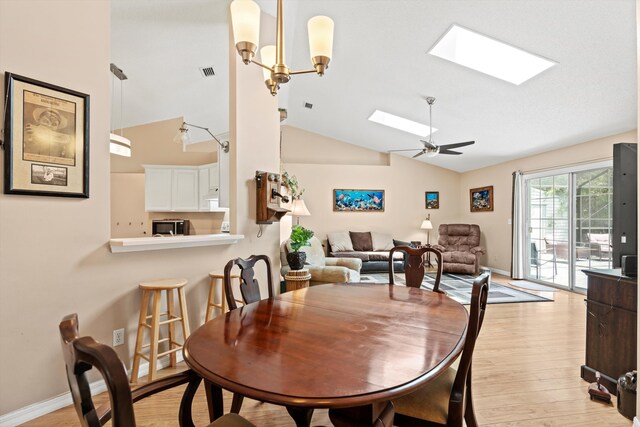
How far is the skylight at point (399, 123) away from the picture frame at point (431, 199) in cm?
219

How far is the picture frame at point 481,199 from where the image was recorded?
6.77 meters

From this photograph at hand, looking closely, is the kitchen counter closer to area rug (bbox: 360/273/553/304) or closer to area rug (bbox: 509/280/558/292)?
area rug (bbox: 360/273/553/304)

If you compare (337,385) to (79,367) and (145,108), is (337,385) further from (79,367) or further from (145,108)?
Answer: (145,108)

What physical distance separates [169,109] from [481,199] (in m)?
6.71

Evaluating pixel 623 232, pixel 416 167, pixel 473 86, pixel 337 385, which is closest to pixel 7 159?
pixel 337 385

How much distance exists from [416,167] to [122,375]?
7.79 m

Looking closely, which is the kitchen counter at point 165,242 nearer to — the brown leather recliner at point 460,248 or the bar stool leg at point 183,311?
the bar stool leg at point 183,311

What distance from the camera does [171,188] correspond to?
589cm

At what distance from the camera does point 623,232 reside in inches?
77.1

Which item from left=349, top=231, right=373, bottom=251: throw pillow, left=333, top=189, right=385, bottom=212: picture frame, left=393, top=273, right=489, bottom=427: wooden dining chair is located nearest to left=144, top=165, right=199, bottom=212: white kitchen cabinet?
left=333, top=189, right=385, bottom=212: picture frame

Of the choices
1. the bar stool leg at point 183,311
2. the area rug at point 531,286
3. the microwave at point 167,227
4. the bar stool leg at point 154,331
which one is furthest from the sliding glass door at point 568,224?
the microwave at point 167,227

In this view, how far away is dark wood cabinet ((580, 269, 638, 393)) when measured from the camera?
6.42ft

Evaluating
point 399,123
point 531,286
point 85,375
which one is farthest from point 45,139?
point 531,286

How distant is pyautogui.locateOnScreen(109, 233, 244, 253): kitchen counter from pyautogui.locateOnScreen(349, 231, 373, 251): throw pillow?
4.56 metres
